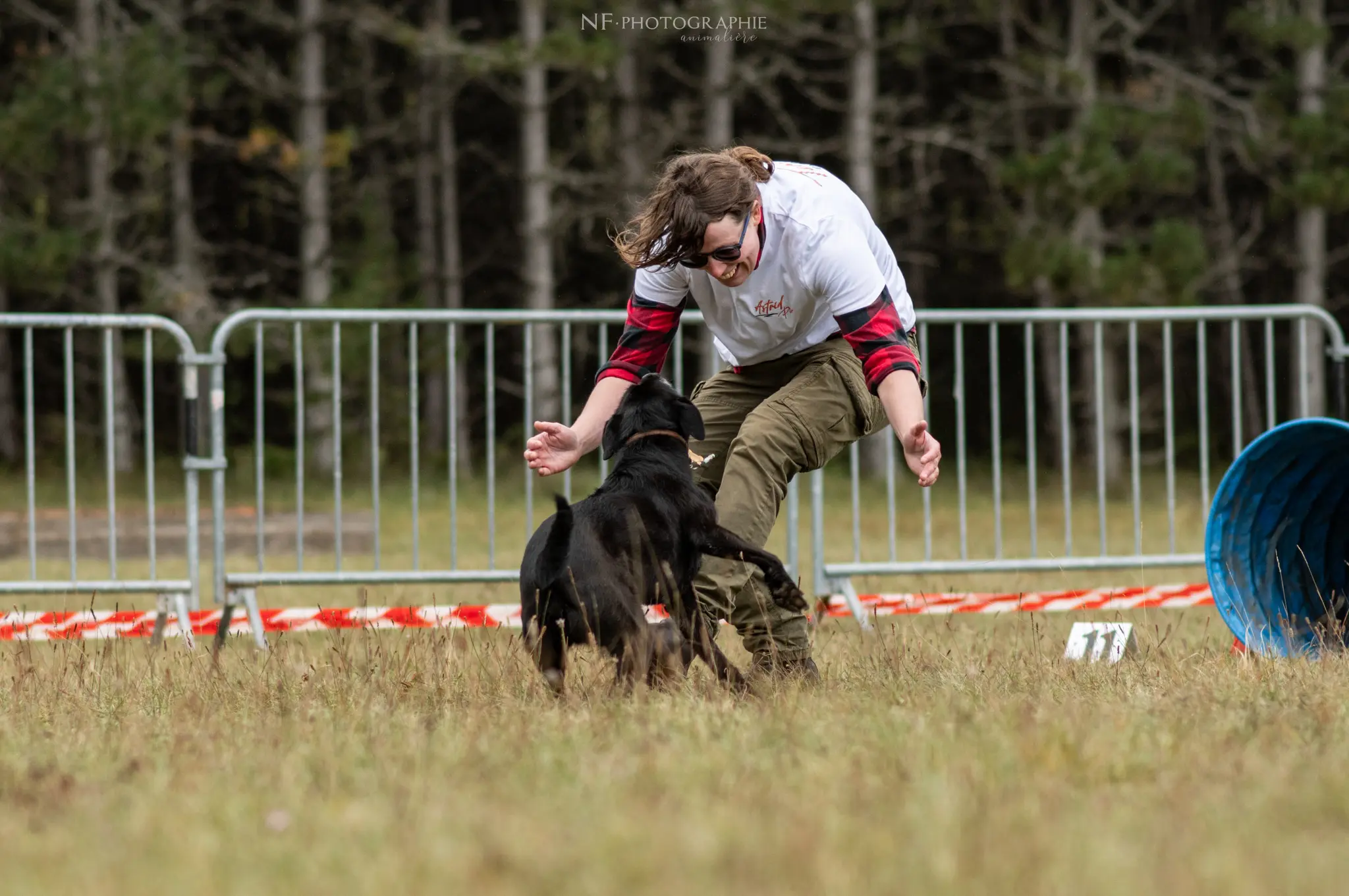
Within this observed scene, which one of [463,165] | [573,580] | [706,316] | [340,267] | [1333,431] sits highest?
[463,165]

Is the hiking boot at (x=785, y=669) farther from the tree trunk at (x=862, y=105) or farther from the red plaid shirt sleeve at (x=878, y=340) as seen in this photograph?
the tree trunk at (x=862, y=105)

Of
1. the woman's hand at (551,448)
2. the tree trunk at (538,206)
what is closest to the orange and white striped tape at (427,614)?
the woman's hand at (551,448)

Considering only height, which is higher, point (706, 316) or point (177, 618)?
point (706, 316)

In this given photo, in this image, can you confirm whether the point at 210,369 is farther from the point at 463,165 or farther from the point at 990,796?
the point at 463,165

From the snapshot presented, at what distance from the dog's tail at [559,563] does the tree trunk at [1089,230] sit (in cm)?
1336

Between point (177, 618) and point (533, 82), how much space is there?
40.3 ft

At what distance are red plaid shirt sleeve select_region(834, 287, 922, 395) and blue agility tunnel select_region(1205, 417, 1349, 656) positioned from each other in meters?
1.41

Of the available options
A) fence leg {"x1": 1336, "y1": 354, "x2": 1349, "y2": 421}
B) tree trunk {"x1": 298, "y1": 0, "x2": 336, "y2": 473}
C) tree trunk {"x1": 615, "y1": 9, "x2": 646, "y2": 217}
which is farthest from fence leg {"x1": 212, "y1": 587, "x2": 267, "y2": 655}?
tree trunk {"x1": 615, "y1": 9, "x2": 646, "y2": 217}

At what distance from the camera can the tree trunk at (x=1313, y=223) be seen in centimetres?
1731

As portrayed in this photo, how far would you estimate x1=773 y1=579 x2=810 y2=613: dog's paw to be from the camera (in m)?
4.46

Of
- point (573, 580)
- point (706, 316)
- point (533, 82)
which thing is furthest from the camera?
point (533, 82)

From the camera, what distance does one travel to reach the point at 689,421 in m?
4.57

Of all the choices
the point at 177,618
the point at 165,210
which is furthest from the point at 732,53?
the point at 177,618

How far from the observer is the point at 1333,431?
5.12m
